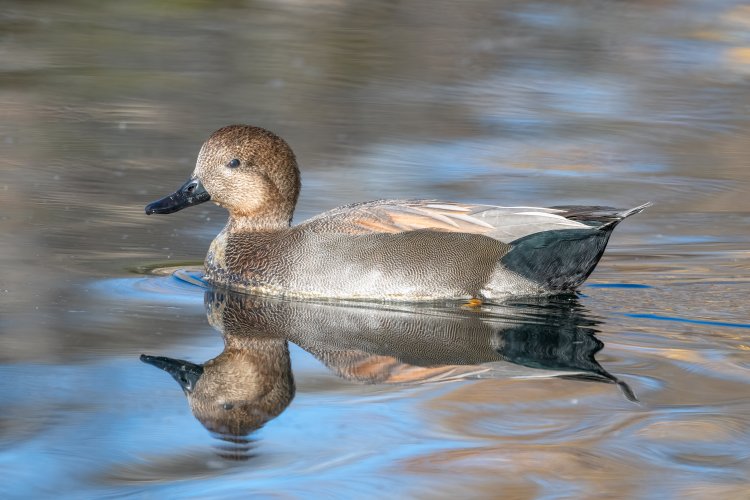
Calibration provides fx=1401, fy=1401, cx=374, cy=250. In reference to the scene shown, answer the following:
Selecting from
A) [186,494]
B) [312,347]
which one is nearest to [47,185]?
[312,347]

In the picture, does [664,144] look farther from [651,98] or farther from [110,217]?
[110,217]

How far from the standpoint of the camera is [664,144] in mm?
11812

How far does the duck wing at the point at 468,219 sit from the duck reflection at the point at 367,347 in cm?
42

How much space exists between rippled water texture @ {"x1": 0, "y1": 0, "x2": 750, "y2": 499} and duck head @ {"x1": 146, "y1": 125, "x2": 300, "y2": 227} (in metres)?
0.42

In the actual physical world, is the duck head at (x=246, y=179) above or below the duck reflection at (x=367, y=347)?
above

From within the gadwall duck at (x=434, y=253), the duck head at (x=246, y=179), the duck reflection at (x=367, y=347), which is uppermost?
the duck head at (x=246, y=179)

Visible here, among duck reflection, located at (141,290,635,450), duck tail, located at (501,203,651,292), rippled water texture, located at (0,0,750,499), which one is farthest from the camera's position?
duck tail, located at (501,203,651,292)

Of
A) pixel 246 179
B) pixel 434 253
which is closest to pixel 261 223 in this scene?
pixel 246 179

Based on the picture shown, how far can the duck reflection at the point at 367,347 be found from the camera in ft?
19.3

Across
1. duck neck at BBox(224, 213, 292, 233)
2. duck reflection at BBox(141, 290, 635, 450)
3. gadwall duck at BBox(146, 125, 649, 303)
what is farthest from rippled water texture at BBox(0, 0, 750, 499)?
duck neck at BBox(224, 213, 292, 233)

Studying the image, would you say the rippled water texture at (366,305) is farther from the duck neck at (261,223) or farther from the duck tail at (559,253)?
the duck neck at (261,223)

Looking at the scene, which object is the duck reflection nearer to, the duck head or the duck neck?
the duck neck

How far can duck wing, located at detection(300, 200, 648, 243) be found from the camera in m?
7.58

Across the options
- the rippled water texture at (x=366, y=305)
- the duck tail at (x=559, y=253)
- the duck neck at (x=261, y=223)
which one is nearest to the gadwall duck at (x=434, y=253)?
the duck tail at (x=559, y=253)
